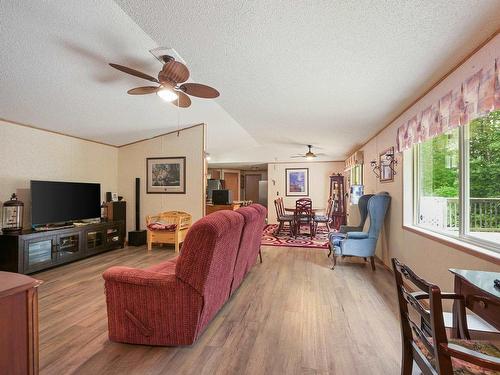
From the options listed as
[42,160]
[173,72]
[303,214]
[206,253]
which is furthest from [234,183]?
[206,253]

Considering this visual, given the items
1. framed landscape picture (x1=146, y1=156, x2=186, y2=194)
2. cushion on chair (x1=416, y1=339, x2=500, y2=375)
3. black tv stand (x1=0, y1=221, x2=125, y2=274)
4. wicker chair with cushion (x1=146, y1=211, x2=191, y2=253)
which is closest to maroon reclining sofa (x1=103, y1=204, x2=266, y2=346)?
cushion on chair (x1=416, y1=339, x2=500, y2=375)

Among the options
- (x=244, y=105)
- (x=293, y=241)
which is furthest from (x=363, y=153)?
(x=244, y=105)

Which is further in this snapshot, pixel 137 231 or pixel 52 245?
pixel 137 231

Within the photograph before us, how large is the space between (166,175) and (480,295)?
5256 millimetres

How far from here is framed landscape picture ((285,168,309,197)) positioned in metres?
8.91

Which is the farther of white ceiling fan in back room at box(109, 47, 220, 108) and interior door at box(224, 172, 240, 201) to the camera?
interior door at box(224, 172, 240, 201)

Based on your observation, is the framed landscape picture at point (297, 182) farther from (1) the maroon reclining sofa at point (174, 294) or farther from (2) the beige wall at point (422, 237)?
(1) the maroon reclining sofa at point (174, 294)

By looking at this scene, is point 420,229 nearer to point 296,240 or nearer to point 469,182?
point 469,182

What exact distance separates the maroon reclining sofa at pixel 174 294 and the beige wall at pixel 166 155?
11.2ft

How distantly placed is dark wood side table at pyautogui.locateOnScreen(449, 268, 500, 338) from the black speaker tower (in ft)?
17.4

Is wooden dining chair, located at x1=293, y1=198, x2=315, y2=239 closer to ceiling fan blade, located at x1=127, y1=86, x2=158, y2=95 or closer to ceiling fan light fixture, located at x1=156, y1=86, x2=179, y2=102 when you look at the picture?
ceiling fan light fixture, located at x1=156, y1=86, x2=179, y2=102

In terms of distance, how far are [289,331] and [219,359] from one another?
0.64 meters

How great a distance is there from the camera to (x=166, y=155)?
5.61 metres

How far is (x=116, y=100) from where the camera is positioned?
12.1 ft
